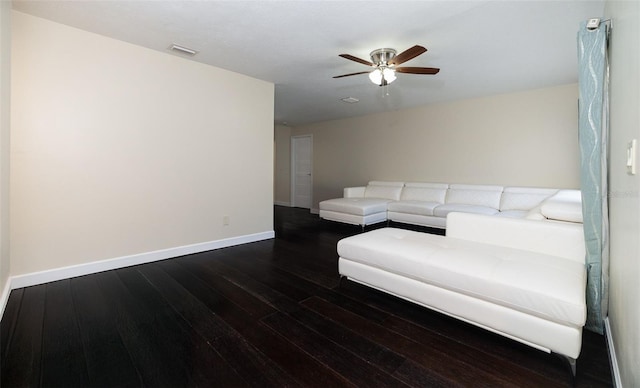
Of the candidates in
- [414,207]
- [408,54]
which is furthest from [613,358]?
[414,207]

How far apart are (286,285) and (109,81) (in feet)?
8.90

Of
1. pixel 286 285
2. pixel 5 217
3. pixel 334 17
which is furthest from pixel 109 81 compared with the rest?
pixel 286 285

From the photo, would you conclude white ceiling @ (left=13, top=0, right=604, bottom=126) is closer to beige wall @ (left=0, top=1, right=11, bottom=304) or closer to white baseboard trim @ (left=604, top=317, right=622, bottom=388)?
beige wall @ (left=0, top=1, right=11, bottom=304)

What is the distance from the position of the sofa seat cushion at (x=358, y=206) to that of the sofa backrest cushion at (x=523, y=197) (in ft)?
6.40

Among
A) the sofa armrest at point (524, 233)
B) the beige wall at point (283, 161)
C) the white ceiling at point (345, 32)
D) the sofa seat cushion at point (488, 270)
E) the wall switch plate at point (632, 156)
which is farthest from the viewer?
the beige wall at point (283, 161)

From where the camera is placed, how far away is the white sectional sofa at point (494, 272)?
4.75ft

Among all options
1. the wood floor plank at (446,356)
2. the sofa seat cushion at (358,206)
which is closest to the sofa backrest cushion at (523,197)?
the sofa seat cushion at (358,206)

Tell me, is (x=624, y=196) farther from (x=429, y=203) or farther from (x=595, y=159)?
(x=429, y=203)

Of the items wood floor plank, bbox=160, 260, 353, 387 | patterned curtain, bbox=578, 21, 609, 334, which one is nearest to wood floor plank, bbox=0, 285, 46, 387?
wood floor plank, bbox=160, 260, 353, 387

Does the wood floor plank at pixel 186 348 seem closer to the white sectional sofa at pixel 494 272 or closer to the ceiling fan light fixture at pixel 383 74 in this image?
the white sectional sofa at pixel 494 272

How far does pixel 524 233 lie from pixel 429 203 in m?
2.92

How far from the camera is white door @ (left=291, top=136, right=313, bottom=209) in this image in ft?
24.8

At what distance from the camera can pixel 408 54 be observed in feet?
8.48

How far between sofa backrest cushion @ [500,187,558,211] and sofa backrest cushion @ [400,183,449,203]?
3.14ft
